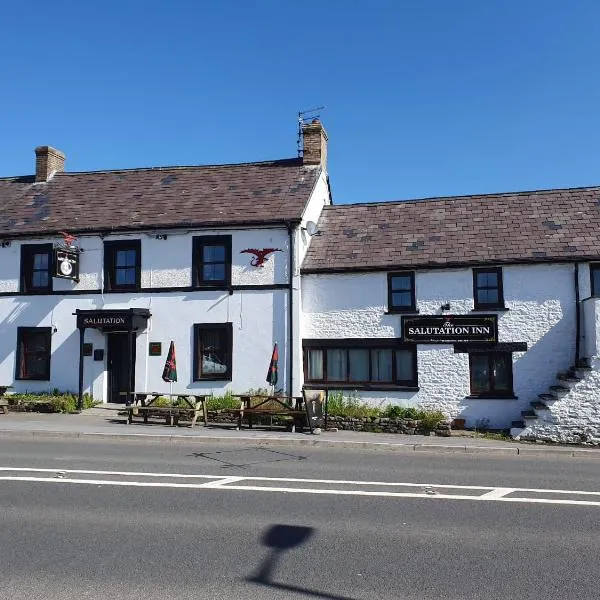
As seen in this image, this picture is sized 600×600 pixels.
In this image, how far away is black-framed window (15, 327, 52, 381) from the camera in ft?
69.3

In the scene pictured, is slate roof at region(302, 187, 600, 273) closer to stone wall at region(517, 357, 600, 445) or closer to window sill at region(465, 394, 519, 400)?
stone wall at region(517, 357, 600, 445)

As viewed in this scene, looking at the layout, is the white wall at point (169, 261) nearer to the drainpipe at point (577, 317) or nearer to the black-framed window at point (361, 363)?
the black-framed window at point (361, 363)

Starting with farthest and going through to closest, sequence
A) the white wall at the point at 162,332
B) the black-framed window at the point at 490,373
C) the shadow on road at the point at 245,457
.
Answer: the white wall at the point at 162,332 < the black-framed window at the point at 490,373 < the shadow on road at the point at 245,457

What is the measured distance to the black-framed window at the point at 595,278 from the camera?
18297mm

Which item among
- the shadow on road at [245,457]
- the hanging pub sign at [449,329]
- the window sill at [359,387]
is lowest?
the shadow on road at [245,457]

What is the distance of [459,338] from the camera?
18.7m

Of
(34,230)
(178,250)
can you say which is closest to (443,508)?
(178,250)

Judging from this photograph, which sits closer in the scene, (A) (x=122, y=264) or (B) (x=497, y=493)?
(B) (x=497, y=493)

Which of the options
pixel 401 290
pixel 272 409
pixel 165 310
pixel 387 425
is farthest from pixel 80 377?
pixel 401 290

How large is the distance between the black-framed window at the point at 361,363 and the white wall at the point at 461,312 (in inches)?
10.5

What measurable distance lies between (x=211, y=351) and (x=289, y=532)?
13.5 meters

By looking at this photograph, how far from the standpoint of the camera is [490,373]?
1861 centimetres

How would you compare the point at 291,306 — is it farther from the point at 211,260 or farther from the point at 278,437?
the point at 278,437

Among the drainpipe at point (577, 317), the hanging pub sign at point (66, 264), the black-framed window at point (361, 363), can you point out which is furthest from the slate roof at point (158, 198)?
the drainpipe at point (577, 317)
